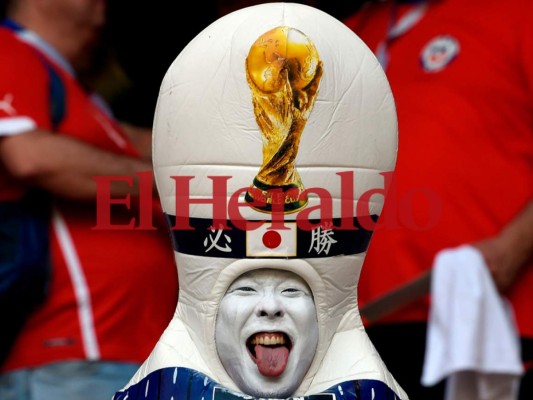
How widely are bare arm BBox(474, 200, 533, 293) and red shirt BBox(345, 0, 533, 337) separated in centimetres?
5

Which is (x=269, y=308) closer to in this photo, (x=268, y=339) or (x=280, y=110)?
(x=268, y=339)

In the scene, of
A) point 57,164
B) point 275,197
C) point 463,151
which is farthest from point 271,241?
point 463,151

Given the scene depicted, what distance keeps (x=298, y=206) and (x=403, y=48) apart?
122 cm

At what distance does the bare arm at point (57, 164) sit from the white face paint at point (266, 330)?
0.86 m

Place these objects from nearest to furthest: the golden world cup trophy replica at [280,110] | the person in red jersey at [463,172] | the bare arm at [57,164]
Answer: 1. the golden world cup trophy replica at [280,110]
2. the bare arm at [57,164]
3. the person in red jersey at [463,172]

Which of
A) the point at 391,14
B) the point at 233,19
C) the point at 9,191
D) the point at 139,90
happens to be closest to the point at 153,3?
the point at 139,90

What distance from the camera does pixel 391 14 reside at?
319 cm

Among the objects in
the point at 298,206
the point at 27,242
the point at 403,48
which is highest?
the point at 403,48

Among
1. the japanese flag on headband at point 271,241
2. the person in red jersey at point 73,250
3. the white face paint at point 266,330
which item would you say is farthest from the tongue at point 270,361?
the person in red jersey at point 73,250

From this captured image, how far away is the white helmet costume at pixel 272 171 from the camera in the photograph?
6.41ft

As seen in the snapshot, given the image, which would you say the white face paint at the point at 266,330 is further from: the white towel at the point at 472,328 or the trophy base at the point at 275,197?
the white towel at the point at 472,328

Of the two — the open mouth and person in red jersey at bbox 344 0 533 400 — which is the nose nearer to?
the open mouth

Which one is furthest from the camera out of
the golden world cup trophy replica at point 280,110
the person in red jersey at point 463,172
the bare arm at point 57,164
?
the person in red jersey at point 463,172

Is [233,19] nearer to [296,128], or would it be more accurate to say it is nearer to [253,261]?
[296,128]
